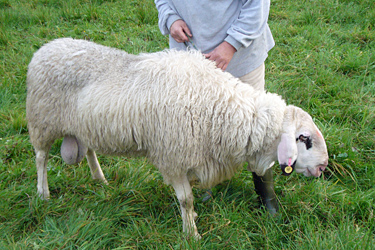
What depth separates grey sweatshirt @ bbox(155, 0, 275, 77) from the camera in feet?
7.00

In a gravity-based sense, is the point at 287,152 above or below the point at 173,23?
below

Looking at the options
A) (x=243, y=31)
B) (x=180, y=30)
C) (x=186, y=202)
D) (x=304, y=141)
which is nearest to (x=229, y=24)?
(x=243, y=31)

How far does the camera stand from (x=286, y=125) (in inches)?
80.0

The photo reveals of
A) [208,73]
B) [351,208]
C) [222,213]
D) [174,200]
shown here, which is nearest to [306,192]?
[351,208]

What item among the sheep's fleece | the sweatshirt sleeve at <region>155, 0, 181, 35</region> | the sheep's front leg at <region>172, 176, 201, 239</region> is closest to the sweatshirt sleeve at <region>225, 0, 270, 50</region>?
the sheep's fleece

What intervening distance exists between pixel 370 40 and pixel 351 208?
2906 mm

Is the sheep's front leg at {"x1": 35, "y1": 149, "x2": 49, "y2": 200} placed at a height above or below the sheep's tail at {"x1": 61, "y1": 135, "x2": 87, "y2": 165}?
below

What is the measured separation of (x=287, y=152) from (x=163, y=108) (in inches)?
30.8

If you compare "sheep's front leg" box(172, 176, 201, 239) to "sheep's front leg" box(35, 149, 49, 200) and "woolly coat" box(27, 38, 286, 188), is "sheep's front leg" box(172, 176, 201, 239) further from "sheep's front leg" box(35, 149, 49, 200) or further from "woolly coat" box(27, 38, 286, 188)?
"sheep's front leg" box(35, 149, 49, 200)

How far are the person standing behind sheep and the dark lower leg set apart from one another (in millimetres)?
687

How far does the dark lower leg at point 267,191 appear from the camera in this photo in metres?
2.52

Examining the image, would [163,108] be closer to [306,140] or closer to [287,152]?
[287,152]

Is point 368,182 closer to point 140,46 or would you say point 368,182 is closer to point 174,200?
point 174,200

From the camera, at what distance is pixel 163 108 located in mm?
2051
